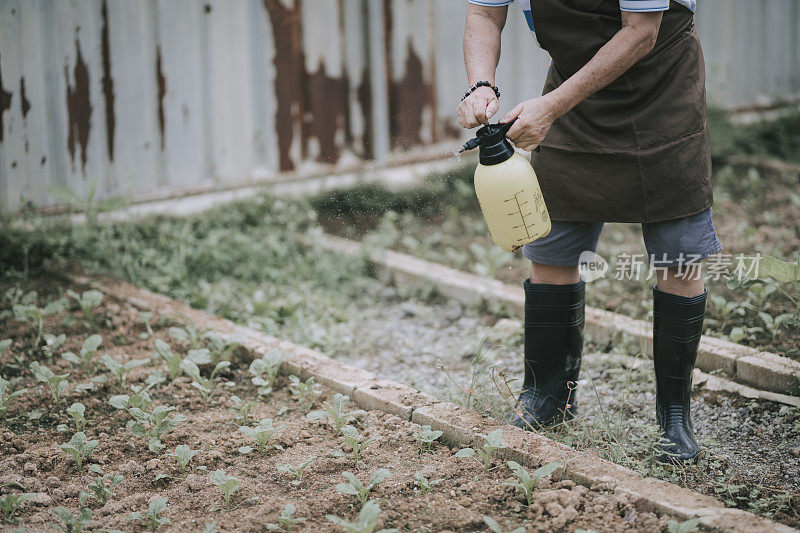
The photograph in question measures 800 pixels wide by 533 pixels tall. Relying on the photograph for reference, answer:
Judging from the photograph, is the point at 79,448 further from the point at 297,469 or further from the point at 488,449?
the point at 488,449

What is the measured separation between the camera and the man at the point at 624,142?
2275 mm

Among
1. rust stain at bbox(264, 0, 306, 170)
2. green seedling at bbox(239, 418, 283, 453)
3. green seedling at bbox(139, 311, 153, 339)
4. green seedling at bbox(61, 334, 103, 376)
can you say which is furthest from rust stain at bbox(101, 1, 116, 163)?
green seedling at bbox(239, 418, 283, 453)

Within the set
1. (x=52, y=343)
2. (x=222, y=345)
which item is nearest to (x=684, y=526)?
(x=222, y=345)

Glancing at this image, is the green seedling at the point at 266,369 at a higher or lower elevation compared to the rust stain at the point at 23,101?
lower

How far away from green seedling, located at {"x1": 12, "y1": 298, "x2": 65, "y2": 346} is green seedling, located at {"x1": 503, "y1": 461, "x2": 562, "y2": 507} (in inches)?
79.5

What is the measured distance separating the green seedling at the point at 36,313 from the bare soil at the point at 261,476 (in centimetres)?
35

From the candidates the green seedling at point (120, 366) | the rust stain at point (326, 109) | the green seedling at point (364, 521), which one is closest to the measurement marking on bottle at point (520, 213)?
the green seedling at point (364, 521)

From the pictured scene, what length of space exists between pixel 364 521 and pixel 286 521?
208 millimetres

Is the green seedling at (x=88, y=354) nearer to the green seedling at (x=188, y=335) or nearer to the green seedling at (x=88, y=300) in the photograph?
the green seedling at (x=188, y=335)

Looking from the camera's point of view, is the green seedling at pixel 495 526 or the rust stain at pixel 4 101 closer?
the green seedling at pixel 495 526

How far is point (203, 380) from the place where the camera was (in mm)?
2789

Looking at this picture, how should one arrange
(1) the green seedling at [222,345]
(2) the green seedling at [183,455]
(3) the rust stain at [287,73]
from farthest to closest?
(3) the rust stain at [287,73]
(1) the green seedling at [222,345]
(2) the green seedling at [183,455]

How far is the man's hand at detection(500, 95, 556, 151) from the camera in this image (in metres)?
2.25

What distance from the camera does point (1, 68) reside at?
423 cm
